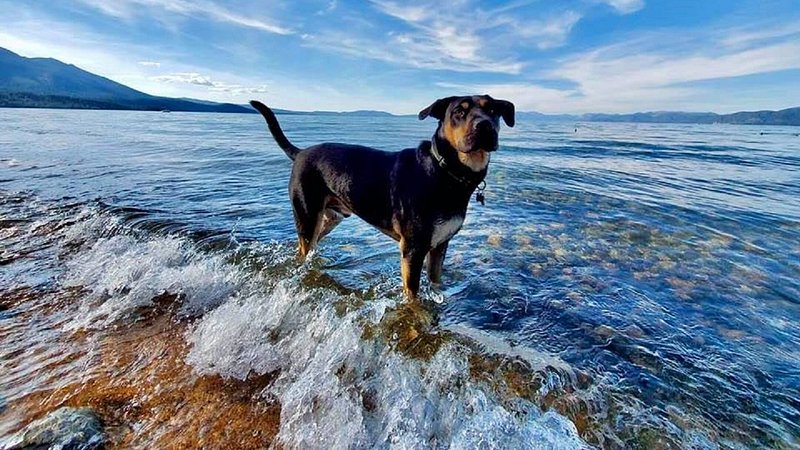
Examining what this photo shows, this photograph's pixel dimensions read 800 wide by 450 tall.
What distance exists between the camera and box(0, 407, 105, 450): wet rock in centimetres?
262

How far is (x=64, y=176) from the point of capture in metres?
12.2

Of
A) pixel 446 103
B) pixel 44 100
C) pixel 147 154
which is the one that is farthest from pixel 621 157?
pixel 44 100

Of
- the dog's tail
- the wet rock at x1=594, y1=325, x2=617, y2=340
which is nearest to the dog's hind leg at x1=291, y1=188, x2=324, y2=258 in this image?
the dog's tail

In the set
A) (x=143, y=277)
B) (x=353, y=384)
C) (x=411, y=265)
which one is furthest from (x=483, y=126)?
(x=143, y=277)

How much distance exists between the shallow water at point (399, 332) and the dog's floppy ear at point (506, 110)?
2.04 m

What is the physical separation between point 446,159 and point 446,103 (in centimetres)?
77

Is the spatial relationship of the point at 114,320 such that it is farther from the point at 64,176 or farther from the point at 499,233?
the point at 64,176

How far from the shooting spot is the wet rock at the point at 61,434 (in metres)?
2.62

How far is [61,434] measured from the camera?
270 cm

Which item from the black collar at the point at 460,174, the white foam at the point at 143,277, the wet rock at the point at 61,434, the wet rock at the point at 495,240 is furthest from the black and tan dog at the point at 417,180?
the wet rock at the point at 61,434

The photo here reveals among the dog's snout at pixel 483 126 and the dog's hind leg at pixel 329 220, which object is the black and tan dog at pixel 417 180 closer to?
the dog's snout at pixel 483 126

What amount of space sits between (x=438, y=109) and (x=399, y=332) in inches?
96.4

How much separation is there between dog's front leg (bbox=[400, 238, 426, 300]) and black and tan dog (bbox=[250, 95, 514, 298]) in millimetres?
11

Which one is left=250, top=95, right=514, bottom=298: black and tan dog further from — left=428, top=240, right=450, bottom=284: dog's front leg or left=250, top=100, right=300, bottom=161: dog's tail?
left=250, top=100, right=300, bottom=161: dog's tail
